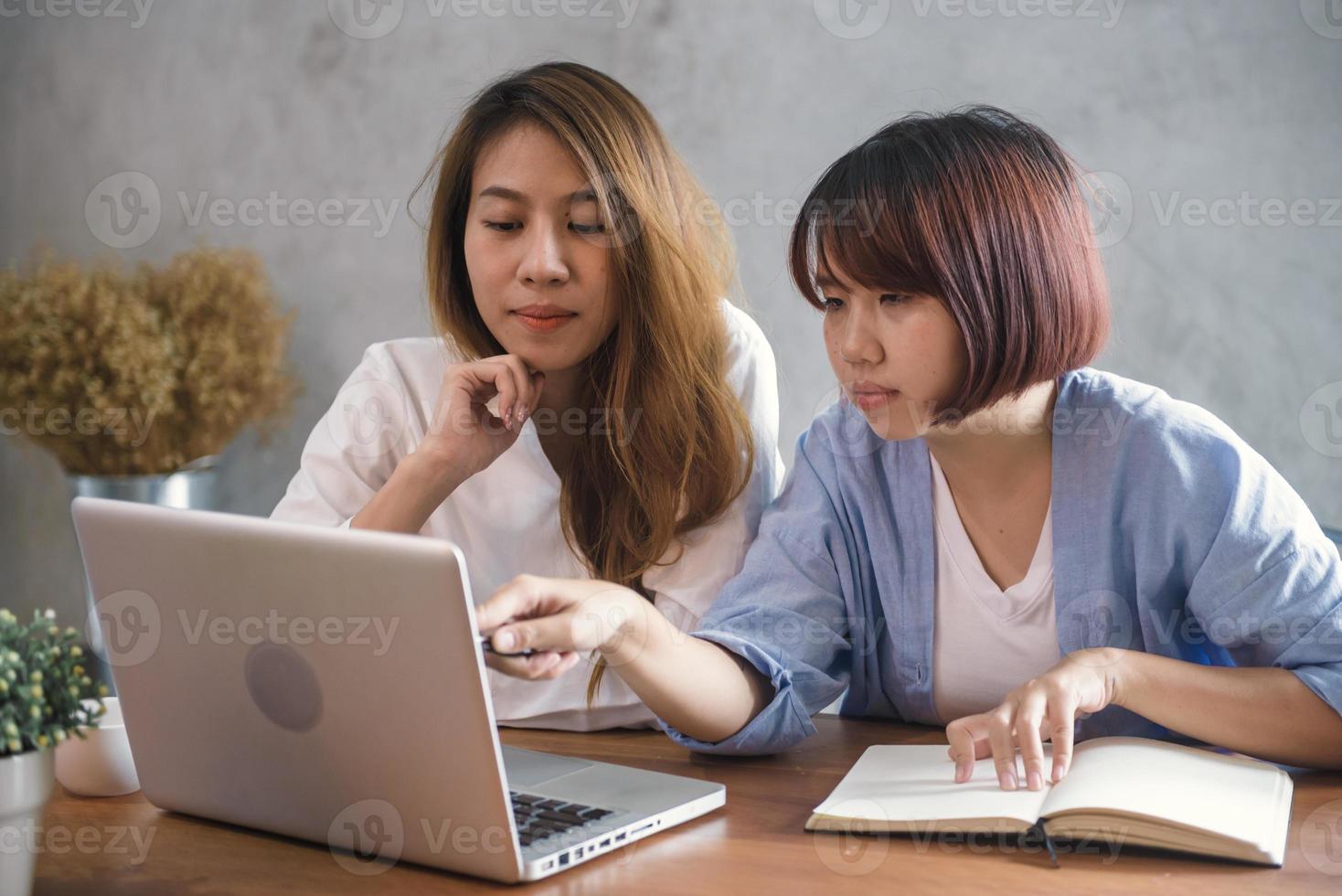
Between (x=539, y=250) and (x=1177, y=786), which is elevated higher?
A: (x=539, y=250)

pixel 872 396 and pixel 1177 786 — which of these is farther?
Answer: pixel 872 396

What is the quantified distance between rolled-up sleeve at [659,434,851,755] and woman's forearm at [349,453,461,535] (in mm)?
382

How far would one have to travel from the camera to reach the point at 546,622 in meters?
0.98

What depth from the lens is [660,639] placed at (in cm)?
121

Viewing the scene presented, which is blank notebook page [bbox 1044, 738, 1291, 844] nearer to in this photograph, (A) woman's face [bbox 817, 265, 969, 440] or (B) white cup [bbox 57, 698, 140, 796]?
(A) woman's face [bbox 817, 265, 969, 440]

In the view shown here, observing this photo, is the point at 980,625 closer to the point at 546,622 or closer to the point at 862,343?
the point at 862,343

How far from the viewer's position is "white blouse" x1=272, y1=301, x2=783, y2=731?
154 centimetres

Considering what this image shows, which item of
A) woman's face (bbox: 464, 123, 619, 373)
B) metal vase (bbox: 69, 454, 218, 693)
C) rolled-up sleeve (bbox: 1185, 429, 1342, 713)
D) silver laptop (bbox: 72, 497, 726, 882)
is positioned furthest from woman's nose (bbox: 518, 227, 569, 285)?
metal vase (bbox: 69, 454, 218, 693)

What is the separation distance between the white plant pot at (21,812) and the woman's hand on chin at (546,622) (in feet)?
1.00

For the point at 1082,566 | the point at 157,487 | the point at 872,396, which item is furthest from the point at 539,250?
the point at 157,487

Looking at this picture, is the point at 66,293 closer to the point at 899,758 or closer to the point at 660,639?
the point at 660,639

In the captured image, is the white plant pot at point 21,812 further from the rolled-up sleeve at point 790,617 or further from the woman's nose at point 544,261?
the woman's nose at point 544,261

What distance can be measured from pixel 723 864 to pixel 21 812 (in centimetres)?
49

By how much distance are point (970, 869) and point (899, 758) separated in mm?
235
